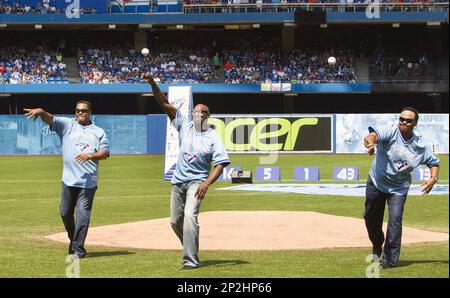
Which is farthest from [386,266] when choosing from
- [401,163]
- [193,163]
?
[193,163]

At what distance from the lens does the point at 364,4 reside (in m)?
57.0

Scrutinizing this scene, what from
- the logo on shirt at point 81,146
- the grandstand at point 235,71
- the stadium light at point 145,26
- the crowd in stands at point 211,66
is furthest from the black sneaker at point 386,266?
the stadium light at point 145,26

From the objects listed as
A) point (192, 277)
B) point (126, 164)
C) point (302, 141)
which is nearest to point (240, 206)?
point (192, 277)

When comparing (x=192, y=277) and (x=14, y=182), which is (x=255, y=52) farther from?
(x=192, y=277)

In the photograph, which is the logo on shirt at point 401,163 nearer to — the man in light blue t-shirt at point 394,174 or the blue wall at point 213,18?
the man in light blue t-shirt at point 394,174

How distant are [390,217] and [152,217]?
31.0 feet

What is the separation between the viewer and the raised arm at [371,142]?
9648 mm

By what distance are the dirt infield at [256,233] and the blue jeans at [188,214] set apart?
2.93m

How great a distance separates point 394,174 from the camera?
10898mm

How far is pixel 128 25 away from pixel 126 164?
17.9 metres

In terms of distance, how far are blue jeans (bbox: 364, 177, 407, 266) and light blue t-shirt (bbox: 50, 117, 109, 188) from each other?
151 inches

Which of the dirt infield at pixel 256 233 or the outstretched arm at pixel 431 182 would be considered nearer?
the outstretched arm at pixel 431 182

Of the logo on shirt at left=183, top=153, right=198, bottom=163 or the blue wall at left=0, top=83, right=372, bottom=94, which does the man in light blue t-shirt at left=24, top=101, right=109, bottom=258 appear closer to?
the logo on shirt at left=183, top=153, right=198, bottom=163

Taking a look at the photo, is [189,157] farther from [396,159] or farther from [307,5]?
[307,5]
